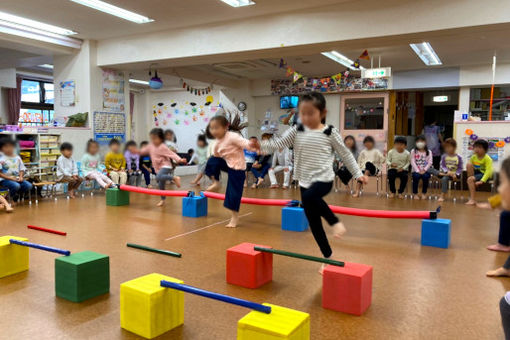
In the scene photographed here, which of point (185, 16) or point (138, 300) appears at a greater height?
point (185, 16)

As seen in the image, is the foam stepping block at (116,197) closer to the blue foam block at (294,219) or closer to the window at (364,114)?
the blue foam block at (294,219)

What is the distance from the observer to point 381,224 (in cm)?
530

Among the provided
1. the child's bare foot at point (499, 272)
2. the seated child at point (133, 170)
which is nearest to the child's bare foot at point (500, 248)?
the child's bare foot at point (499, 272)

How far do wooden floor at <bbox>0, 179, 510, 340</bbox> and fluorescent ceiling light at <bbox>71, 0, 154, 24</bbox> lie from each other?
3.46 m

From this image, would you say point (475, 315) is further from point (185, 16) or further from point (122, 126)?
point (122, 126)

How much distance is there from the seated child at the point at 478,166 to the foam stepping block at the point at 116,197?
5.90 metres

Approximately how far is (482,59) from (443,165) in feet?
15.2

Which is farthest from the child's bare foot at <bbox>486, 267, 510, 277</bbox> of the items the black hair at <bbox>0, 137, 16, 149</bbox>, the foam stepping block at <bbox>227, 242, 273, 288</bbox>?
the black hair at <bbox>0, 137, 16, 149</bbox>

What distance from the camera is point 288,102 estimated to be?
1325cm

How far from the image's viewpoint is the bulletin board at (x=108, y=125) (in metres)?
8.97

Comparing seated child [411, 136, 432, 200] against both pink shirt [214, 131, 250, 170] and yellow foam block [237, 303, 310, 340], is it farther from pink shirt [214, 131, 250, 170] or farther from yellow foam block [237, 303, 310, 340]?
yellow foam block [237, 303, 310, 340]

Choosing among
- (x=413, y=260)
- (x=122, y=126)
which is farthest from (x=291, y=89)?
(x=413, y=260)

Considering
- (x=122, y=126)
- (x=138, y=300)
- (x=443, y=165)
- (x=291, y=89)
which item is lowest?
(x=138, y=300)

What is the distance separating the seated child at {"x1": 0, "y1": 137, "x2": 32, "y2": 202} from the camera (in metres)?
6.31
